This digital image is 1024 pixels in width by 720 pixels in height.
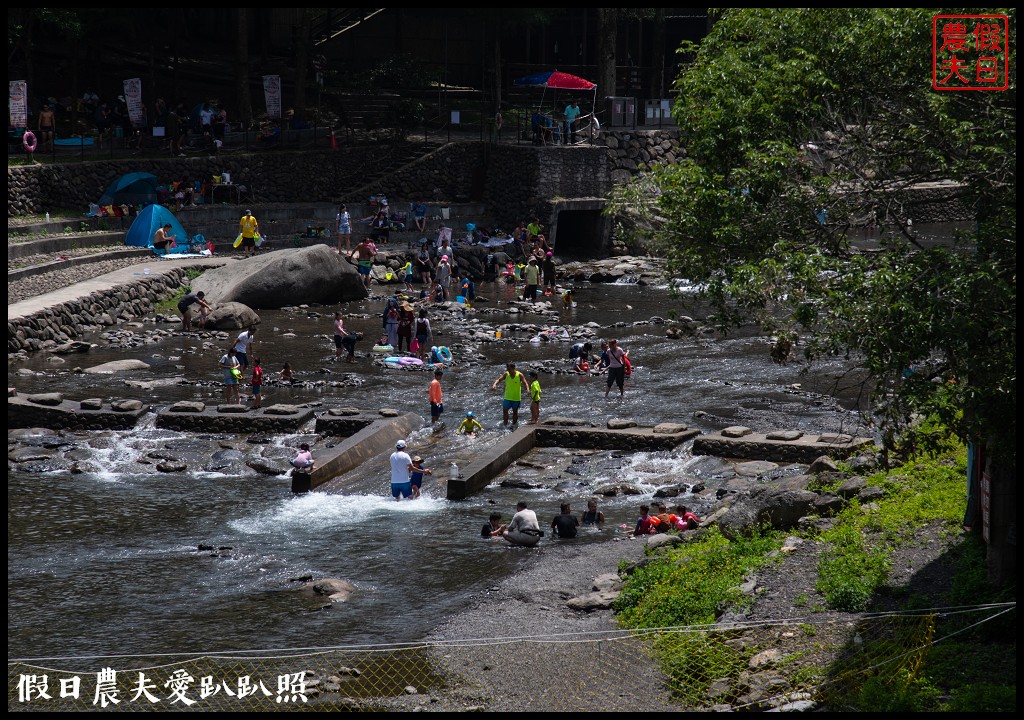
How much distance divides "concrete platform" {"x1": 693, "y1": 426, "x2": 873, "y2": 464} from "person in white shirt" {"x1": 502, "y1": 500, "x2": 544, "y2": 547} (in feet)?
15.6

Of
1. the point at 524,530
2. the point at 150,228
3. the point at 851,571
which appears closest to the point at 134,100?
the point at 150,228

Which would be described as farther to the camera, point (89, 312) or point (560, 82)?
point (560, 82)

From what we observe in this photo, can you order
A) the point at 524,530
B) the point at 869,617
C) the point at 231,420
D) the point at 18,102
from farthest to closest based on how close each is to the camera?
the point at 18,102 < the point at 231,420 < the point at 524,530 < the point at 869,617

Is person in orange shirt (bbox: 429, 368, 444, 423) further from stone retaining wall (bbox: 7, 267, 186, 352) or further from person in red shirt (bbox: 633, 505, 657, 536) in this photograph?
stone retaining wall (bbox: 7, 267, 186, 352)

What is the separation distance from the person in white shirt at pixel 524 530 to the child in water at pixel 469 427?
5395mm

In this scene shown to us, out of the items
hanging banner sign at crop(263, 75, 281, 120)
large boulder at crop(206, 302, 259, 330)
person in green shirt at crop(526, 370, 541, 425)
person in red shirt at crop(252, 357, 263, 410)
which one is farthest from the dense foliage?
hanging banner sign at crop(263, 75, 281, 120)

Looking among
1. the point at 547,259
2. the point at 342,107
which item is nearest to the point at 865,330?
the point at 547,259

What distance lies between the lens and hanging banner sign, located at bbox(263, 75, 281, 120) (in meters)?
41.1

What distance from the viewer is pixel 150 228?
3662 cm

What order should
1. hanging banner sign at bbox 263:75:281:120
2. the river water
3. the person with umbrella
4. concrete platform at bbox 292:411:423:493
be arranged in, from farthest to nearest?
1. the person with umbrella
2. hanging banner sign at bbox 263:75:281:120
3. concrete platform at bbox 292:411:423:493
4. the river water

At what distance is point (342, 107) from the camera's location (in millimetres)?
46281

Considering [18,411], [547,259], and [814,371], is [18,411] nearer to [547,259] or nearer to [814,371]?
[814,371]

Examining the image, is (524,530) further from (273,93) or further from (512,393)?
(273,93)

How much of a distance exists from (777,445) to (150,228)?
23719 mm
